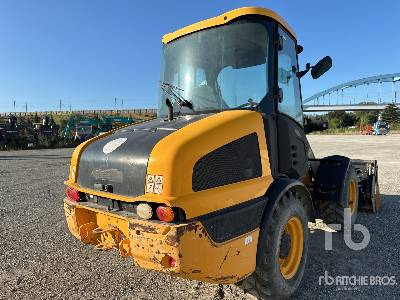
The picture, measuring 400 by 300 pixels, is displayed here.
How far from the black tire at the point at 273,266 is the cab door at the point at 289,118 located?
466 millimetres

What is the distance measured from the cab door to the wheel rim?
52 cm

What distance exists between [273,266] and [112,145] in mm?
1775

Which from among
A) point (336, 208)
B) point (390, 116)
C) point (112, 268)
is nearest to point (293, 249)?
point (336, 208)

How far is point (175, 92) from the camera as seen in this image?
3.88 meters

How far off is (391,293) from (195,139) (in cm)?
245

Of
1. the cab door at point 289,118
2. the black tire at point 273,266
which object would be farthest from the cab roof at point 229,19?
the black tire at point 273,266

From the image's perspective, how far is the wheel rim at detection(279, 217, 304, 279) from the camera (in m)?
3.44

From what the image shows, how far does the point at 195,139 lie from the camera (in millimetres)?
2652

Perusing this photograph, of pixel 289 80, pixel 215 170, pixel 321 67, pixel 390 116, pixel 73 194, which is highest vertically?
pixel 390 116

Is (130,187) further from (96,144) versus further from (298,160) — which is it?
(298,160)

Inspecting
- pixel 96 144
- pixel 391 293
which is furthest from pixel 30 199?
pixel 391 293

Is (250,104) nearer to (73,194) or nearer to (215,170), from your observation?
(215,170)

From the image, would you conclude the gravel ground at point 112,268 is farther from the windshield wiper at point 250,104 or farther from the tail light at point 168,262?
the windshield wiper at point 250,104

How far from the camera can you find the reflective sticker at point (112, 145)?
3.16 m
